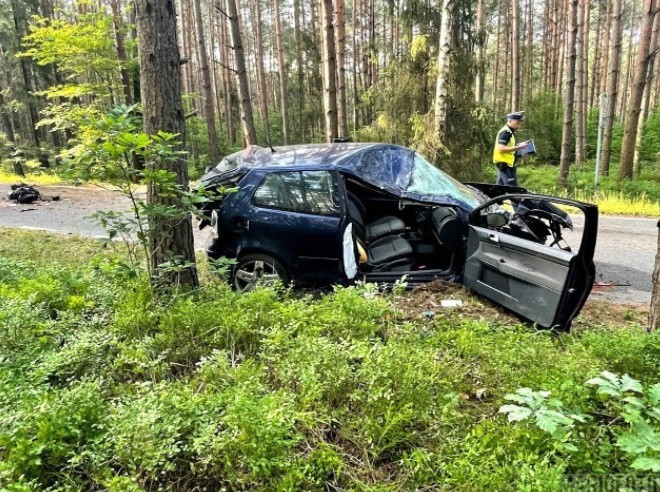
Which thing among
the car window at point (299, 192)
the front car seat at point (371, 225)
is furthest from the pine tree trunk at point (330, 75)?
the car window at point (299, 192)

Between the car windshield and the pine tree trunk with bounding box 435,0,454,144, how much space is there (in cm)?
555

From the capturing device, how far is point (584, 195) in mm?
11898

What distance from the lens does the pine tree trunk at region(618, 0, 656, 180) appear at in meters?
11.5

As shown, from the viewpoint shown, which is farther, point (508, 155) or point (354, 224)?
point (508, 155)

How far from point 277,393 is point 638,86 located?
47.3 ft

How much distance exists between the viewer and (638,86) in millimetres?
12227

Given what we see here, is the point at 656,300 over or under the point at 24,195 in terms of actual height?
over

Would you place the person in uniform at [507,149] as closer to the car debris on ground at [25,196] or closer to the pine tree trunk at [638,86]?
the pine tree trunk at [638,86]

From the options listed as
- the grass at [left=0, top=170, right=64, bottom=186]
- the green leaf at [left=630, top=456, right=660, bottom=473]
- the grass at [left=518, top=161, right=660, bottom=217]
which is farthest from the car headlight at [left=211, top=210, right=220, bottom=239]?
the grass at [left=0, top=170, right=64, bottom=186]

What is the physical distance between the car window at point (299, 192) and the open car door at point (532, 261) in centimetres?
168

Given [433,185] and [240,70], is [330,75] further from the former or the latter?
[433,185]

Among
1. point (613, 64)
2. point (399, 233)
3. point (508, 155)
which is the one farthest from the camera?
point (613, 64)

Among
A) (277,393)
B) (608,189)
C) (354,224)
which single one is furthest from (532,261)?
(608,189)

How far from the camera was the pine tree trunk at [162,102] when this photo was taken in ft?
12.3
